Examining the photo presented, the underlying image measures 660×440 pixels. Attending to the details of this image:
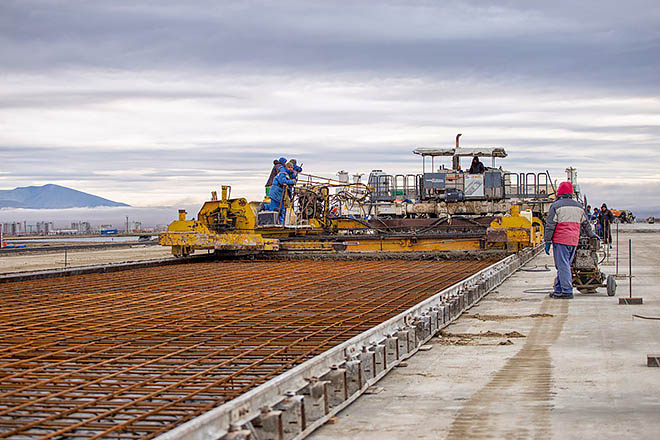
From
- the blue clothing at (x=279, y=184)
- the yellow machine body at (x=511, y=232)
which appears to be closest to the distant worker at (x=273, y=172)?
the blue clothing at (x=279, y=184)

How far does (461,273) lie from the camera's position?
13.6m

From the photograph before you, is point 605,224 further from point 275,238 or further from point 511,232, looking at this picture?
point 275,238

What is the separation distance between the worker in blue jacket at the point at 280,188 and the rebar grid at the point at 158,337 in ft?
17.4

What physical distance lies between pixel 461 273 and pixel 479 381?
309 inches

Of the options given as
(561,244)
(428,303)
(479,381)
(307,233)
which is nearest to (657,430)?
(479,381)

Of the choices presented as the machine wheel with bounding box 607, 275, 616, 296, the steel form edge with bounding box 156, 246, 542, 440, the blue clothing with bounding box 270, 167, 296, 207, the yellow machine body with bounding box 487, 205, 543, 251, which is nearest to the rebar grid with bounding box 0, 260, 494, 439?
the steel form edge with bounding box 156, 246, 542, 440

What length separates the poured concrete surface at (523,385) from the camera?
15.2 ft

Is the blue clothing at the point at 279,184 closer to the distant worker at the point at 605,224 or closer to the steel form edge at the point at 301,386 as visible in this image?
the steel form edge at the point at 301,386

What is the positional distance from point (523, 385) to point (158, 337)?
3.05 m

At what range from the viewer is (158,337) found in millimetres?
7059

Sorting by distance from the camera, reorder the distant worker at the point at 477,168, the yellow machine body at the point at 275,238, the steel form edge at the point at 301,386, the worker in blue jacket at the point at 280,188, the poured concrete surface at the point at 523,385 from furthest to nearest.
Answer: the distant worker at the point at 477,168, the worker in blue jacket at the point at 280,188, the yellow machine body at the point at 275,238, the poured concrete surface at the point at 523,385, the steel form edge at the point at 301,386

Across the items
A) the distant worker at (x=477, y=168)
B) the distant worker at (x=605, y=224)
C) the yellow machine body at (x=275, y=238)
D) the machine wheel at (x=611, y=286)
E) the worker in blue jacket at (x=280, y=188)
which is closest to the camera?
the machine wheel at (x=611, y=286)

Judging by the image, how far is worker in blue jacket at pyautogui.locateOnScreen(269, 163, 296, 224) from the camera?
1856 cm

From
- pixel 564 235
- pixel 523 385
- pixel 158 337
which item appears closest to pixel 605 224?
pixel 564 235
